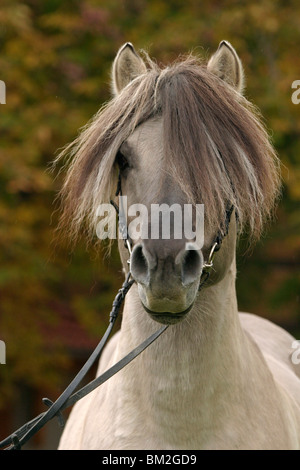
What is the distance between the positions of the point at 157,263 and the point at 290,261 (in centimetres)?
842

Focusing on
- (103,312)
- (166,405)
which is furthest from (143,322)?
(103,312)

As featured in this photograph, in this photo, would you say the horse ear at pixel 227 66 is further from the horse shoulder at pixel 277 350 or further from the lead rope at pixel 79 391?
the horse shoulder at pixel 277 350

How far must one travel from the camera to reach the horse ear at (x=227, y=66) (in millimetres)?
3727

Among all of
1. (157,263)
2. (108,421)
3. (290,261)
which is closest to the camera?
(157,263)

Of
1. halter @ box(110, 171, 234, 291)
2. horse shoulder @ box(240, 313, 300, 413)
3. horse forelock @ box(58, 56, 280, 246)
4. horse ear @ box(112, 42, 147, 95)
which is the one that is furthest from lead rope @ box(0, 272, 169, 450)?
horse shoulder @ box(240, 313, 300, 413)

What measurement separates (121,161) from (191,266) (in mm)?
733

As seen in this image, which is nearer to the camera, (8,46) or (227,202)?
(227,202)

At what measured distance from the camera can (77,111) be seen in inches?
395

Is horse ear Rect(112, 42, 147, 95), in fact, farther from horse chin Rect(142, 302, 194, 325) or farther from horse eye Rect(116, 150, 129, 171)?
horse chin Rect(142, 302, 194, 325)

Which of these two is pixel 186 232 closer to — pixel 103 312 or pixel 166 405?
pixel 166 405

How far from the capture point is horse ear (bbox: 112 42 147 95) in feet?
12.5

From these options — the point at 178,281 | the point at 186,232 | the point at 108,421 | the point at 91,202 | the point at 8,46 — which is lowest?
the point at 108,421

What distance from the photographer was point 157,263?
281 cm

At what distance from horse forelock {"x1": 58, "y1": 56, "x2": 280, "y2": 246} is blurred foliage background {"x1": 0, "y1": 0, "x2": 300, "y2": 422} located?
224 inches
